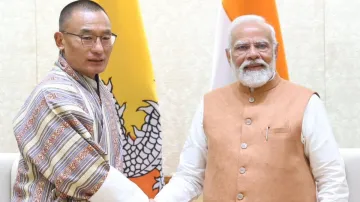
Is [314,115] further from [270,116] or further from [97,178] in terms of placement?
[97,178]

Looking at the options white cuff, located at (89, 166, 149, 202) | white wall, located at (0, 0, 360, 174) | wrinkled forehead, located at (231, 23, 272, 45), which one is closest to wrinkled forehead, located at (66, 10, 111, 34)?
white cuff, located at (89, 166, 149, 202)

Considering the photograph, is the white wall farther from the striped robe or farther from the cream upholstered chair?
the striped robe

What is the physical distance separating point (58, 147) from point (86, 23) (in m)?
0.48

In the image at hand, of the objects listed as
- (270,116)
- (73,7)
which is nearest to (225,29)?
(270,116)

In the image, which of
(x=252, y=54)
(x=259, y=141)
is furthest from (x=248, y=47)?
(x=259, y=141)

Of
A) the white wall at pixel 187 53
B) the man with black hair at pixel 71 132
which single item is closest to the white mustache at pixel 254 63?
the man with black hair at pixel 71 132

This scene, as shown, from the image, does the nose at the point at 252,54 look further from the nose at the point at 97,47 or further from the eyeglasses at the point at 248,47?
the nose at the point at 97,47

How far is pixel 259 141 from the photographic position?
2.39 m

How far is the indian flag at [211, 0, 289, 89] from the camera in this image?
323cm

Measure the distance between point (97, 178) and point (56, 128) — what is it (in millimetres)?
223

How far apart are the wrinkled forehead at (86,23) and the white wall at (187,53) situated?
6.47 feet

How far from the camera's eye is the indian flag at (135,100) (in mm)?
3201

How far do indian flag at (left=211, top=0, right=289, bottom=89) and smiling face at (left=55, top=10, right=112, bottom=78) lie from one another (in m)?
1.19

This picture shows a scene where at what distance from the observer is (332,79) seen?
4.06 meters
